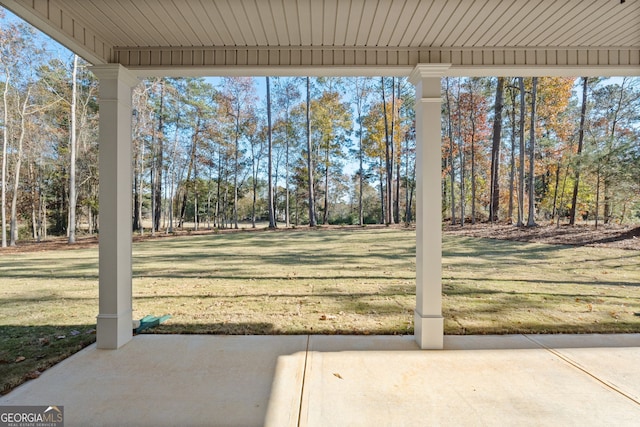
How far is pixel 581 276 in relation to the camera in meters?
5.87

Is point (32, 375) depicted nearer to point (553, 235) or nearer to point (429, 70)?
point (429, 70)

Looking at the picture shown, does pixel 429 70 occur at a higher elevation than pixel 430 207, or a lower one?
higher

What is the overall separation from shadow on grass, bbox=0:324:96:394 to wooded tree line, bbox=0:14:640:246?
8497mm

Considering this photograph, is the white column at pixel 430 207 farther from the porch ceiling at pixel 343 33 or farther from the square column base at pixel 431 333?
the porch ceiling at pixel 343 33

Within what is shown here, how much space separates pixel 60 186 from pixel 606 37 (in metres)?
19.4

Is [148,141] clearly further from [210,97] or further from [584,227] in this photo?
[584,227]

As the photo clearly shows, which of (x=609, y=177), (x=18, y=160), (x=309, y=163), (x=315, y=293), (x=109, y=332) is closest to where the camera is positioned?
(x=109, y=332)

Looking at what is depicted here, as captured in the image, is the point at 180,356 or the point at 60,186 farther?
the point at 60,186

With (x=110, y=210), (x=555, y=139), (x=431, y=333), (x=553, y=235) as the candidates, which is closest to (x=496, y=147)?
(x=555, y=139)

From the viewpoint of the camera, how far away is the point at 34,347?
9.56 feet

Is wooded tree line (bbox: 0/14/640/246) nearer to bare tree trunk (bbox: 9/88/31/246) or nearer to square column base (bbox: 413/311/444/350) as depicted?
bare tree trunk (bbox: 9/88/31/246)

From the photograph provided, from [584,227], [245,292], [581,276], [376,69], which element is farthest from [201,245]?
[584,227]

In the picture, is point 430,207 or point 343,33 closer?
point 343,33

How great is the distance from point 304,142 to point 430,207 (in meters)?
15.2
